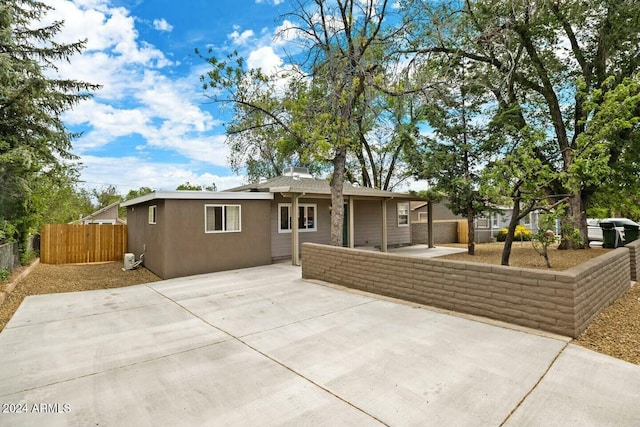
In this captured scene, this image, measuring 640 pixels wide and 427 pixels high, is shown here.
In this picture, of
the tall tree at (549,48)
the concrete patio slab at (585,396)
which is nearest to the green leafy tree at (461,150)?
the tall tree at (549,48)

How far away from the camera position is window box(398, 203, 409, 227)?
1639 centimetres

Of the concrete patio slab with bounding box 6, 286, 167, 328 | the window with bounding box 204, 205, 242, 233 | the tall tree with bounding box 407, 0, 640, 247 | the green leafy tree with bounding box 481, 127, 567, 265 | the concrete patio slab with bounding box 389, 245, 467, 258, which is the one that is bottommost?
the concrete patio slab with bounding box 6, 286, 167, 328

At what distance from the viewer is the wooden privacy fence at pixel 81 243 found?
1220 cm

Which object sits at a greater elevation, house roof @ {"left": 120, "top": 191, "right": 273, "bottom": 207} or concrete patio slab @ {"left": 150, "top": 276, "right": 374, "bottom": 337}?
house roof @ {"left": 120, "top": 191, "right": 273, "bottom": 207}

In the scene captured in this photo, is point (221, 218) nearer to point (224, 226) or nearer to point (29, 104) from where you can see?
point (224, 226)

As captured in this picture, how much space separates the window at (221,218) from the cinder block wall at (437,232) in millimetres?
10893

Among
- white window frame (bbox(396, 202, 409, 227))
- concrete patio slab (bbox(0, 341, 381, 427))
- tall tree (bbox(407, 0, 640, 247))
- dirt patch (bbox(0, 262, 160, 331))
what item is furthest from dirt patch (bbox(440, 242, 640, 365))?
white window frame (bbox(396, 202, 409, 227))

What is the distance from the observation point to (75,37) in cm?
1128

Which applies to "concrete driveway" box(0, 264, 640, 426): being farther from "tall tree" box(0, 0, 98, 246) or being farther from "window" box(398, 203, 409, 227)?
"window" box(398, 203, 409, 227)

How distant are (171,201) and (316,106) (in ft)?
16.6

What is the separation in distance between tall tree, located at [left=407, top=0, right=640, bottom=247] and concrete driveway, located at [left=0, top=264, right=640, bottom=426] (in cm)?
718

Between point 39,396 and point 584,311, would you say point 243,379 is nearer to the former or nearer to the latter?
point 39,396

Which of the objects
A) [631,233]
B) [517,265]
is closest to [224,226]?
[517,265]

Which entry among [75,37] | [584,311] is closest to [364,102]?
[584,311]
